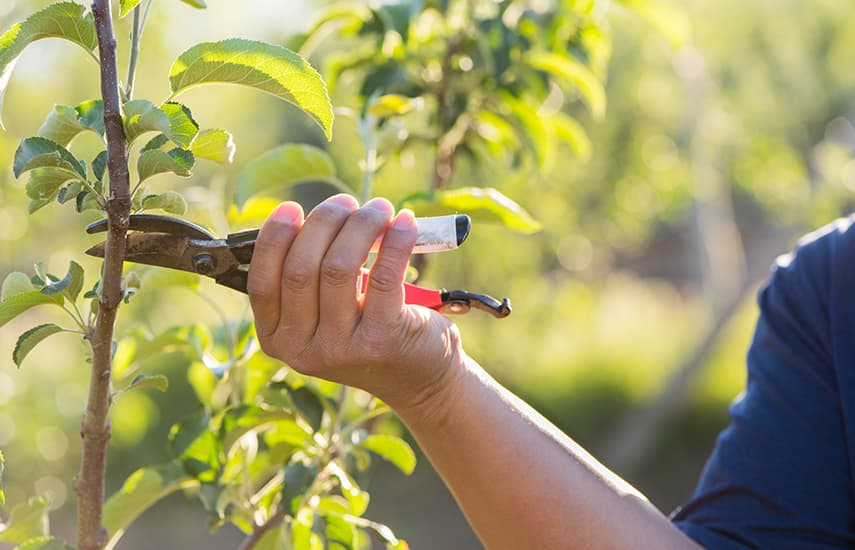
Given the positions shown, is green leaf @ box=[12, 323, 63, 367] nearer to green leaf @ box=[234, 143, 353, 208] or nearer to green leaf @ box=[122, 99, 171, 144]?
green leaf @ box=[122, 99, 171, 144]

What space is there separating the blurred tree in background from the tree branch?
367cm

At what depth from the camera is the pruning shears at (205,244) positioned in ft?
3.18

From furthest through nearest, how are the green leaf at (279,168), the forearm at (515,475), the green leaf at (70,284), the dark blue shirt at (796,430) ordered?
the dark blue shirt at (796,430) → the green leaf at (279,168) → the forearm at (515,475) → the green leaf at (70,284)

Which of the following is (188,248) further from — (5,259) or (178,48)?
(178,48)

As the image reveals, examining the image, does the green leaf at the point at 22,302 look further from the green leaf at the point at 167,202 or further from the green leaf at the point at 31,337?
the green leaf at the point at 167,202

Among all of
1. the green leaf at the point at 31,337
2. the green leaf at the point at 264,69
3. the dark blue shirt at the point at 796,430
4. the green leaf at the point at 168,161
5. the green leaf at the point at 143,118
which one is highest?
the green leaf at the point at 264,69

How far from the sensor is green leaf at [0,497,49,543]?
44.9 inches

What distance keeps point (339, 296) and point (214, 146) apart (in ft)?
0.64

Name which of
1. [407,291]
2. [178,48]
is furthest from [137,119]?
[178,48]

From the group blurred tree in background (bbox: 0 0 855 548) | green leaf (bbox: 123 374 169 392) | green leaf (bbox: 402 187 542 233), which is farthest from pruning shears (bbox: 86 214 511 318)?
blurred tree in background (bbox: 0 0 855 548)

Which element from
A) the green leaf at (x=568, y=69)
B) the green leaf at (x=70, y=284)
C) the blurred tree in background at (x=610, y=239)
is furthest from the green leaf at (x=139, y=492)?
the blurred tree in background at (x=610, y=239)

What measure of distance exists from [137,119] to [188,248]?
0.19m

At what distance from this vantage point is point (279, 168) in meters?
1.30

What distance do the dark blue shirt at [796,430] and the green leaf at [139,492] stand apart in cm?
77
